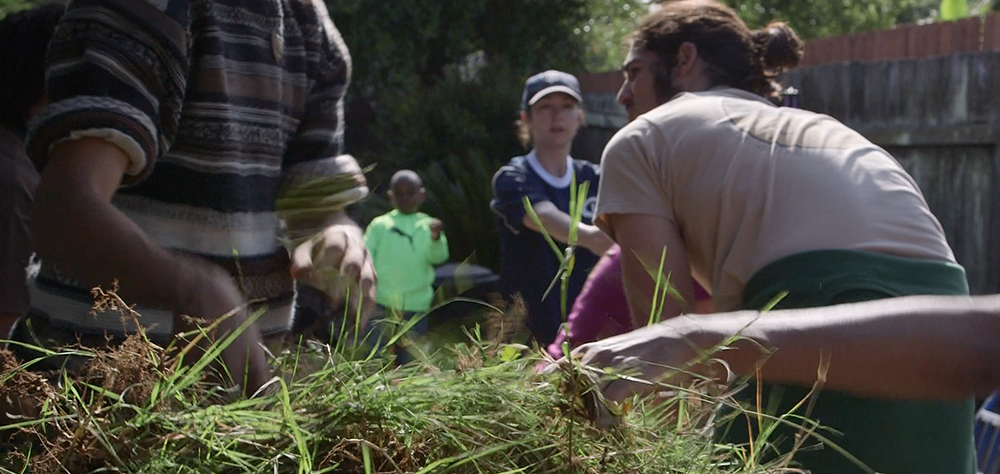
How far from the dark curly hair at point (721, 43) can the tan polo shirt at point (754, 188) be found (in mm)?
327

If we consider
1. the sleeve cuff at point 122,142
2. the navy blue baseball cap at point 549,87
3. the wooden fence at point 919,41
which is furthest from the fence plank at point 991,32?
the sleeve cuff at point 122,142

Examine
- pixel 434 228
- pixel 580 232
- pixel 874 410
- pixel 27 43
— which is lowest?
pixel 434 228

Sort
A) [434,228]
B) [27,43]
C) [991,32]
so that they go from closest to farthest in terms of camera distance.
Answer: [27,43] → [434,228] → [991,32]

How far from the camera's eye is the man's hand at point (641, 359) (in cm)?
116

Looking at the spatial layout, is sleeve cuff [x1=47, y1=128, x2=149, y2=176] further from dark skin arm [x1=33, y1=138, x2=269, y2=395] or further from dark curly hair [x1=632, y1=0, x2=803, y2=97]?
dark curly hair [x1=632, y1=0, x2=803, y2=97]

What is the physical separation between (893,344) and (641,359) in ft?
1.60

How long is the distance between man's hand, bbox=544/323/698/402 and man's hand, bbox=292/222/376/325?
0.51 meters

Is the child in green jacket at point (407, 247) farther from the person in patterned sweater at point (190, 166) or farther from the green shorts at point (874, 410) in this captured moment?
the green shorts at point (874, 410)

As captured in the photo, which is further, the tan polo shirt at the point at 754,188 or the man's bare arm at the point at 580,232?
the man's bare arm at the point at 580,232

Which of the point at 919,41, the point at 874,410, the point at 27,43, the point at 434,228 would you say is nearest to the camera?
the point at 874,410

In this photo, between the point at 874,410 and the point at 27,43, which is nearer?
the point at 874,410

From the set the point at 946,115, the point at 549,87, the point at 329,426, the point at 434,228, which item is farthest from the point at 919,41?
the point at 329,426

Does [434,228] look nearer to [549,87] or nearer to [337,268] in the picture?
[549,87]

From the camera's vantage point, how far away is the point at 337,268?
1.74 metres
